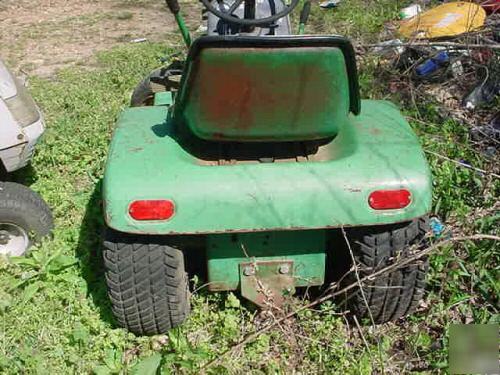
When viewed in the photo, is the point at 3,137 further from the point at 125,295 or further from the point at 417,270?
the point at 417,270

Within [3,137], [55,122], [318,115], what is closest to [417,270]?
[318,115]

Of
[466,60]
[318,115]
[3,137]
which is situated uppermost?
[318,115]

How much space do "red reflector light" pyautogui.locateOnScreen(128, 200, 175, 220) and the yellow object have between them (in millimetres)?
3436

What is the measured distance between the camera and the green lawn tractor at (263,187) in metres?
2.23

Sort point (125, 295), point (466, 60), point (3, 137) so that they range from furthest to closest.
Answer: point (466, 60) → point (3, 137) → point (125, 295)

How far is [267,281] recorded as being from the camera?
2.71 meters

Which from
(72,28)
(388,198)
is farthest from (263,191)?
(72,28)

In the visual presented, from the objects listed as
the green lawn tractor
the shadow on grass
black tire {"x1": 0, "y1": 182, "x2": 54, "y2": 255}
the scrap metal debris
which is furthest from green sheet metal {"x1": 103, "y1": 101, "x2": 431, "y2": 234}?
the scrap metal debris

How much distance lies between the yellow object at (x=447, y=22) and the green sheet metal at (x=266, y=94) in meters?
3.08

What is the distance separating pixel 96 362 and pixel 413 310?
1.41 meters

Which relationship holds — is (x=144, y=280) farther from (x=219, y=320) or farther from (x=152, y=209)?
(x=219, y=320)

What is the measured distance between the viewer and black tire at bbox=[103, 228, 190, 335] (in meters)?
2.51

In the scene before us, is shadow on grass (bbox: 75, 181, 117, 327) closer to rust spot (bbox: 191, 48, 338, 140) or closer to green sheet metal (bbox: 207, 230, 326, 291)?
green sheet metal (bbox: 207, 230, 326, 291)

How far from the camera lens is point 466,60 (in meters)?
4.81
